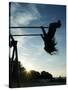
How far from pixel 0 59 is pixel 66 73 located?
55 cm

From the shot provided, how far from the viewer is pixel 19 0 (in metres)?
1.83

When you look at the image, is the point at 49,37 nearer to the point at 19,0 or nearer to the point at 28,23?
the point at 28,23

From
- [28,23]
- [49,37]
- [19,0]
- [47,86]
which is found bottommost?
[47,86]

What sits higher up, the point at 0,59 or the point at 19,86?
the point at 0,59

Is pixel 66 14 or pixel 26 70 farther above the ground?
pixel 66 14

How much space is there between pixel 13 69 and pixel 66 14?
2.06 ft

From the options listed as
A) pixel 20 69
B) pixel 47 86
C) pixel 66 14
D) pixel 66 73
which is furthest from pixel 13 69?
pixel 66 14

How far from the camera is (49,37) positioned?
1871mm

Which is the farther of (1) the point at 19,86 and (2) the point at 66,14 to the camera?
(2) the point at 66,14

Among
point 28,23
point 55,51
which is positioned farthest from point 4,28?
point 55,51

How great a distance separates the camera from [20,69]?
1809mm

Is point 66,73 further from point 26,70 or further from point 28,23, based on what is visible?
point 28,23

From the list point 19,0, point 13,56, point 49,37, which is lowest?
point 13,56

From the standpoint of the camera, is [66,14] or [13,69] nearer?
[13,69]
